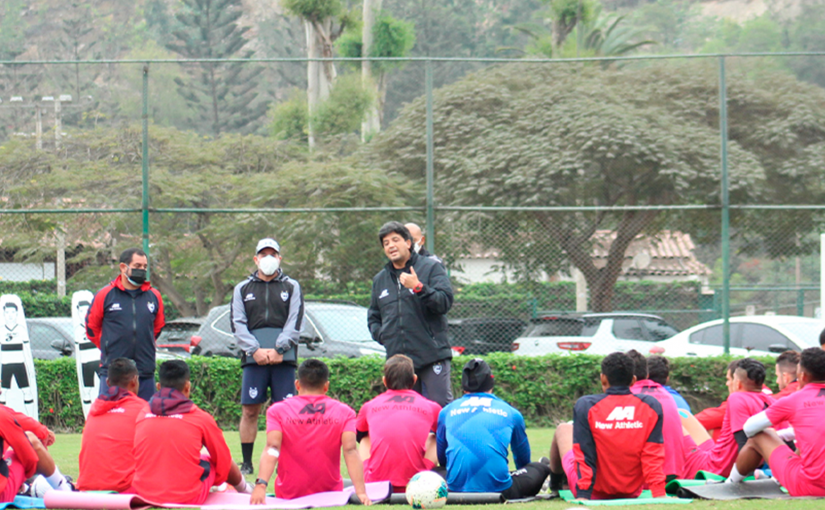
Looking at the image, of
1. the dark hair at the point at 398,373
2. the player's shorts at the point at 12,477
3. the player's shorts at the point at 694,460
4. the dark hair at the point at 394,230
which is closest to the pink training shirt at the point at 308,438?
the dark hair at the point at 398,373

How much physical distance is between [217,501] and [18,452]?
116cm

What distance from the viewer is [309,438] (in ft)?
16.4

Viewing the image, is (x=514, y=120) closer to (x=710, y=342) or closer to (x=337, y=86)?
(x=337, y=86)

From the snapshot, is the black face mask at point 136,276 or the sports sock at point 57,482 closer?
the sports sock at point 57,482

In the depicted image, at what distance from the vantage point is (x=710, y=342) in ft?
36.9

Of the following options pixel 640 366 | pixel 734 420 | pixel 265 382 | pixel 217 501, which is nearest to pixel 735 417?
pixel 734 420

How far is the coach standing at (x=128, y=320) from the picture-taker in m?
6.75

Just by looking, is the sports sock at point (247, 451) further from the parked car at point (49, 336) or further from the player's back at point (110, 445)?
the parked car at point (49, 336)

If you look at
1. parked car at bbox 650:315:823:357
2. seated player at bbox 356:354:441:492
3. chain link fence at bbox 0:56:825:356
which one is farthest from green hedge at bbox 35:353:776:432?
seated player at bbox 356:354:441:492

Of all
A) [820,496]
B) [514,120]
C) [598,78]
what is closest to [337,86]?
[514,120]

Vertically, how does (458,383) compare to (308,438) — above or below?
below

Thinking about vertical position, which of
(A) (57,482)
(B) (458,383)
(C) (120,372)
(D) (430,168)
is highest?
(D) (430,168)

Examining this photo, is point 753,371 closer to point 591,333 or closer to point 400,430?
point 400,430

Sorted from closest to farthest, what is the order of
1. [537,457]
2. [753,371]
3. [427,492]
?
[427,492] < [753,371] < [537,457]
